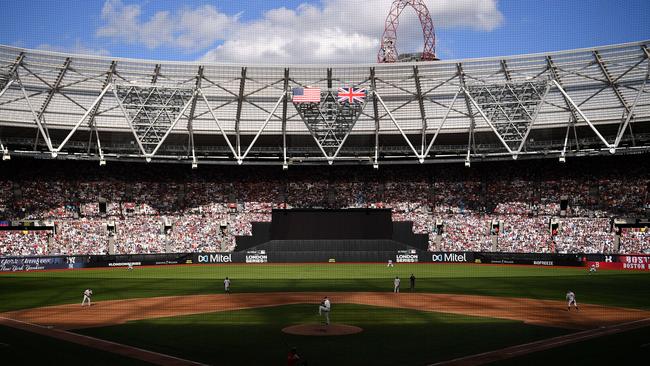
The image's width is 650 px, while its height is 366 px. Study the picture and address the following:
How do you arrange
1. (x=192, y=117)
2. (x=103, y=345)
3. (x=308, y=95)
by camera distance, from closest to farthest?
(x=103, y=345)
(x=308, y=95)
(x=192, y=117)

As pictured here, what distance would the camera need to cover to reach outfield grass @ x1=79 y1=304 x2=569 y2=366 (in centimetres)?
2244

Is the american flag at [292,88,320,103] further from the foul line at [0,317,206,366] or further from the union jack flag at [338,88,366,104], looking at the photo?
the foul line at [0,317,206,366]

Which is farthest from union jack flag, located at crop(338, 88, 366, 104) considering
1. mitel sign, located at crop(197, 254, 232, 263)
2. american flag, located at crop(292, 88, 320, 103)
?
mitel sign, located at crop(197, 254, 232, 263)

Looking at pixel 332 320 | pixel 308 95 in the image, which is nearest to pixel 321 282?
pixel 332 320

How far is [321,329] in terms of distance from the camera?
2800 cm

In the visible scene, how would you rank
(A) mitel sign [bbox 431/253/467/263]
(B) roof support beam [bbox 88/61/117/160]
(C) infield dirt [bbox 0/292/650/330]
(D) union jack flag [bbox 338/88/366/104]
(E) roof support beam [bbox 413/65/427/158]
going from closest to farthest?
(C) infield dirt [bbox 0/292/650/330], (B) roof support beam [bbox 88/61/117/160], (D) union jack flag [bbox 338/88/366/104], (E) roof support beam [bbox 413/65/427/158], (A) mitel sign [bbox 431/253/467/263]

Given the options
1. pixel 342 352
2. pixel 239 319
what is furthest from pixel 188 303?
pixel 342 352

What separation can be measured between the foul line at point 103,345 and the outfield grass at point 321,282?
673 centimetres

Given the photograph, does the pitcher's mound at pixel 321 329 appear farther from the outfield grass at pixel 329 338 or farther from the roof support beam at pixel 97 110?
the roof support beam at pixel 97 110

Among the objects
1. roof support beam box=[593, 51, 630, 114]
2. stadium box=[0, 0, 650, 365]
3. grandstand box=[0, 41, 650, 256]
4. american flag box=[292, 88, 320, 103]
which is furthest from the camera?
american flag box=[292, 88, 320, 103]

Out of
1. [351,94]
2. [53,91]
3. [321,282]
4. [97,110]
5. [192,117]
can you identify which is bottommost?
[321,282]

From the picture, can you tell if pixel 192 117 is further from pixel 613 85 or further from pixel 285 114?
pixel 613 85

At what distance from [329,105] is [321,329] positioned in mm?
44476

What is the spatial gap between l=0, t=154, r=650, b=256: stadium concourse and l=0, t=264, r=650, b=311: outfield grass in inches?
367
